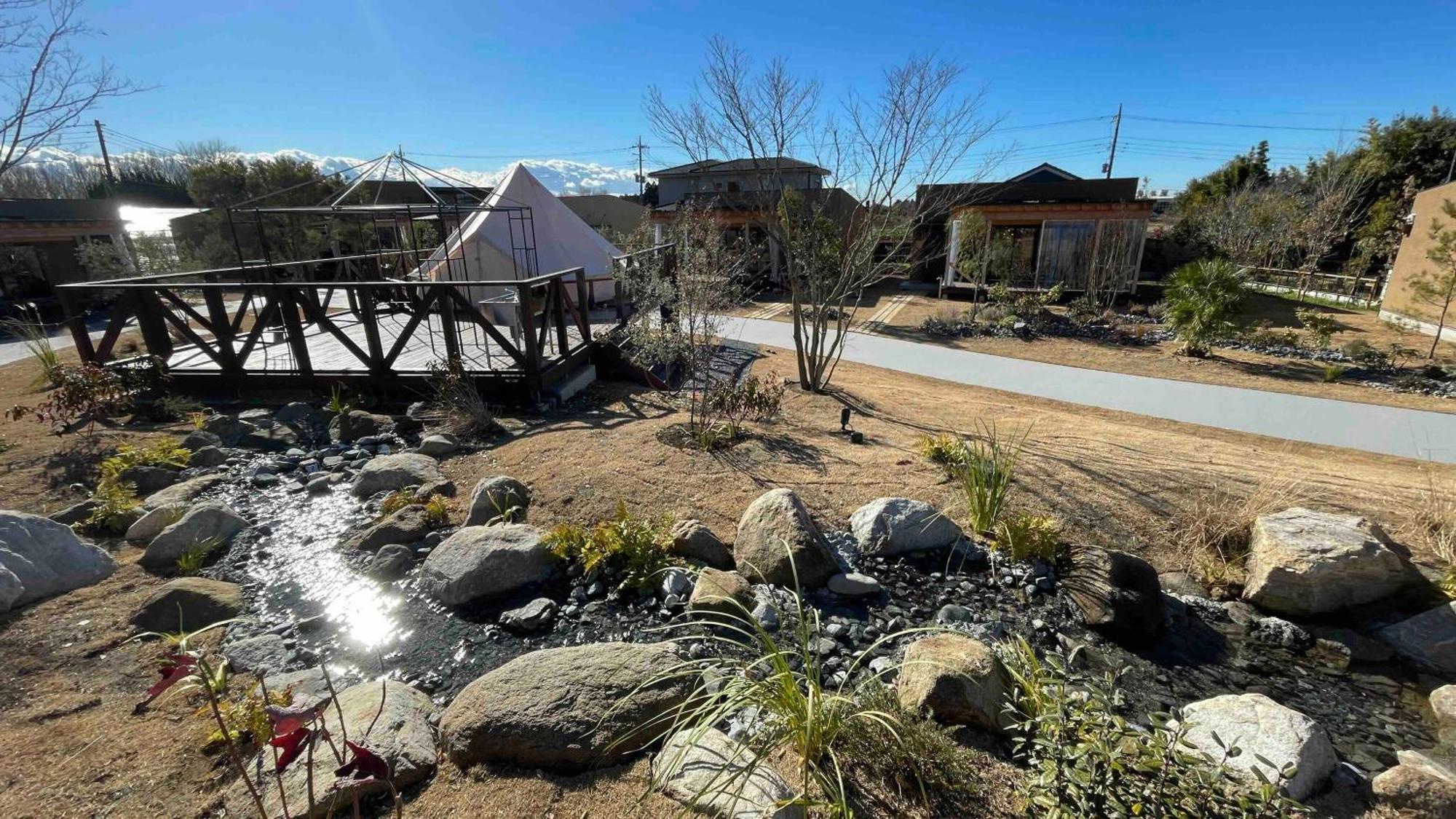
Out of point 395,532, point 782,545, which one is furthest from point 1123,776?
point 395,532

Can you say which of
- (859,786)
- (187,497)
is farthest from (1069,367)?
(187,497)

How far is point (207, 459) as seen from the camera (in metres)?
5.52

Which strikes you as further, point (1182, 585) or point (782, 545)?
point (1182, 585)

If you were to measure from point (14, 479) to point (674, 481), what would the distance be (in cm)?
555

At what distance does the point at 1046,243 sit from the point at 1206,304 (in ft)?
22.4

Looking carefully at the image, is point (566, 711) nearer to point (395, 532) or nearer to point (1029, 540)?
point (395, 532)

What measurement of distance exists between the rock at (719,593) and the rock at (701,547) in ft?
0.90

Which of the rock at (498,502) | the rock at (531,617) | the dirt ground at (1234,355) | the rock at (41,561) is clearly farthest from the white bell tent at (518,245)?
the rock at (531,617)

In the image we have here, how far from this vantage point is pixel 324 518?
185 inches

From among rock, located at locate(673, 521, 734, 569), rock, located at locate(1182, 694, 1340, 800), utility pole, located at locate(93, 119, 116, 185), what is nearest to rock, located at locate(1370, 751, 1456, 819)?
rock, located at locate(1182, 694, 1340, 800)

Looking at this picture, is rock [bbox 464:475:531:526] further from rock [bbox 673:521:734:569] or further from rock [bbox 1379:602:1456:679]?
rock [bbox 1379:602:1456:679]

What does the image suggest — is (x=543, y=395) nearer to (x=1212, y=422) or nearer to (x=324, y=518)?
(x=324, y=518)

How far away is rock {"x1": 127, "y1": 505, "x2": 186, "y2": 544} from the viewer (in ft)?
13.6

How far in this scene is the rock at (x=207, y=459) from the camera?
5453 millimetres
